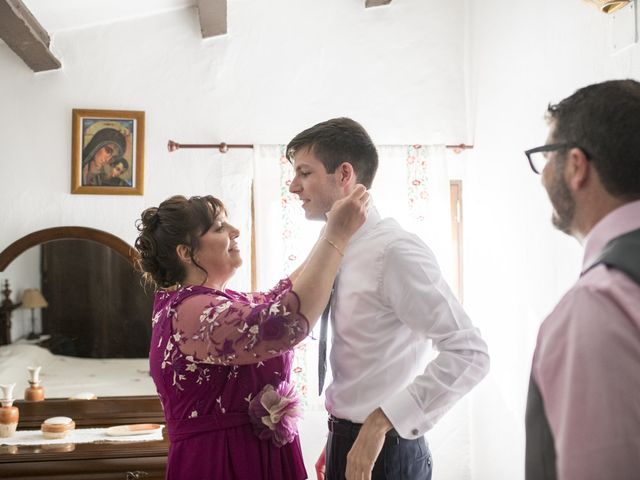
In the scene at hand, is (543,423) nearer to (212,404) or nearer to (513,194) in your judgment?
(212,404)

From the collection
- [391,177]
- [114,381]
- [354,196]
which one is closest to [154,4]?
[391,177]

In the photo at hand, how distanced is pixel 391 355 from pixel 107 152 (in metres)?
2.37

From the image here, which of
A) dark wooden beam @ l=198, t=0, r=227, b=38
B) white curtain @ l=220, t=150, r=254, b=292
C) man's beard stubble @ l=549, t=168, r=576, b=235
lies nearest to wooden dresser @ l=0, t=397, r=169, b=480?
white curtain @ l=220, t=150, r=254, b=292

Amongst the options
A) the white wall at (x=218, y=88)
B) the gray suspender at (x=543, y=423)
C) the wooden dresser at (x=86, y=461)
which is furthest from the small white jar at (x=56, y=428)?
the gray suspender at (x=543, y=423)

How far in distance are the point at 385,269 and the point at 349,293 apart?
117mm

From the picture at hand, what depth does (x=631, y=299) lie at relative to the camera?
0.79 m

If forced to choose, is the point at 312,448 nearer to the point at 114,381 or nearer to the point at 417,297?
the point at 114,381

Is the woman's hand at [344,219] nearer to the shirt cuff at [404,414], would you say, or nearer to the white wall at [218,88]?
the shirt cuff at [404,414]

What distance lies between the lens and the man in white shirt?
1.45m

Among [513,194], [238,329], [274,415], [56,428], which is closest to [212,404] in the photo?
[274,415]

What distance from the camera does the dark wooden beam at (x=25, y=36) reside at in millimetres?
2748

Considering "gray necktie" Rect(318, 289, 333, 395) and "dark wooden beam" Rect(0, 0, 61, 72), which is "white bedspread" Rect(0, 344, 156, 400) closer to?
"dark wooden beam" Rect(0, 0, 61, 72)

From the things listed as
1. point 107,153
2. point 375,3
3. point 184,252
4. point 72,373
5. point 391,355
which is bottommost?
point 72,373

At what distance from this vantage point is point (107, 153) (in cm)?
347
